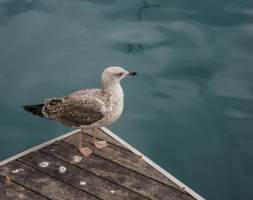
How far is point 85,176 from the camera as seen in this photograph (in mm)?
5949

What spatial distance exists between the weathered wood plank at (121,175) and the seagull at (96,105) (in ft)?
0.58

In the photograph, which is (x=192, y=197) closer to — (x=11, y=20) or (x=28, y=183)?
(x=28, y=183)

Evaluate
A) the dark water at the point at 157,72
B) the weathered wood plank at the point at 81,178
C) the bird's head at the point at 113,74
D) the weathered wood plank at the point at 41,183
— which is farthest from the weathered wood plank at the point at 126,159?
the dark water at the point at 157,72

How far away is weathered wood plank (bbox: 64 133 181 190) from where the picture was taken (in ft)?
19.7

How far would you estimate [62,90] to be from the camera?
365 inches

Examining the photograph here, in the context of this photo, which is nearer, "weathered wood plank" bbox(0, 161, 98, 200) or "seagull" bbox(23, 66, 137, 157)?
"weathered wood plank" bbox(0, 161, 98, 200)


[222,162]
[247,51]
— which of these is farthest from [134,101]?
[247,51]

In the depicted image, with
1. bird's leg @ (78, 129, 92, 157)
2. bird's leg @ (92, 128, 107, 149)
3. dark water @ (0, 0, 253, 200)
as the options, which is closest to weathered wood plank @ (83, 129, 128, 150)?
bird's leg @ (92, 128, 107, 149)

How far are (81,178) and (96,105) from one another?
800 mm

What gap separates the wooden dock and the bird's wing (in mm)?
418

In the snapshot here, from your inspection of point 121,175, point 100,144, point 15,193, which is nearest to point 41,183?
point 15,193

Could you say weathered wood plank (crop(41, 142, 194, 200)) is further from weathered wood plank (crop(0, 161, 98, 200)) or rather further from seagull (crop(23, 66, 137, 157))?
weathered wood plank (crop(0, 161, 98, 200))

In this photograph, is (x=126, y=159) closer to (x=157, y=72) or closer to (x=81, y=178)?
(x=81, y=178)

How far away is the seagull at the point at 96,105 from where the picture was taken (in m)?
5.98
